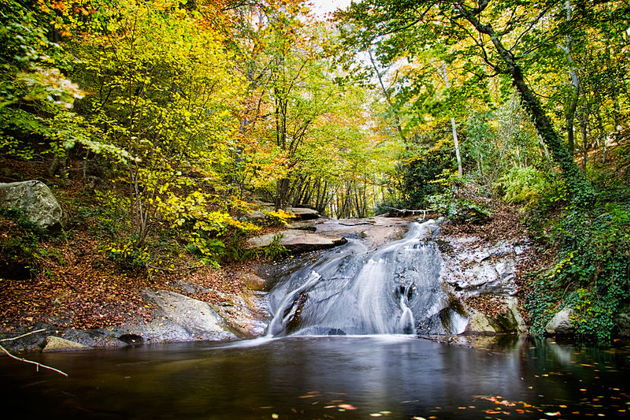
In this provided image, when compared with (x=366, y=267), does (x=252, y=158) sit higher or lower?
higher

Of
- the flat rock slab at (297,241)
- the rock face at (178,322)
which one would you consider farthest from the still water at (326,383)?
the flat rock slab at (297,241)

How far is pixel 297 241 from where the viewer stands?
41.7 feet

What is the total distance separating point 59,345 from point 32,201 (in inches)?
163

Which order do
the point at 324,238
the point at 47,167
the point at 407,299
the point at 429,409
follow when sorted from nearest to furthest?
the point at 429,409, the point at 407,299, the point at 47,167, the point at 324,238

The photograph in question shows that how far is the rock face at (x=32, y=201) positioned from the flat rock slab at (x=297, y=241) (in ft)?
19.9

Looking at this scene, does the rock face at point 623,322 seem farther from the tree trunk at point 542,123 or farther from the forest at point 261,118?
the tree trunk at point 542,123

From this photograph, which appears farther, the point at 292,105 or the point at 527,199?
the point at 292,105

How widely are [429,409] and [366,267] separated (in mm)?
7155

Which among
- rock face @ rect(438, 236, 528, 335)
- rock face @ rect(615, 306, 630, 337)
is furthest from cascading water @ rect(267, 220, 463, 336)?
rock face @ rect(615, 306, 630, 337)

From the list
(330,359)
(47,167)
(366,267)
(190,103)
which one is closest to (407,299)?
(366,267)

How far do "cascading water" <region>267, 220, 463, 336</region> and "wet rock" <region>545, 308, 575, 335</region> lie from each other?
1752 millimetres

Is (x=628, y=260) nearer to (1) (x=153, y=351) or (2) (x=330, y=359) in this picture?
(2) (x=330, y=359)

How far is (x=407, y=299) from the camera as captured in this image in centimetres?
866

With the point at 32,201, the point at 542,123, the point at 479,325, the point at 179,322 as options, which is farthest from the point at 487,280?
the point at 32,201
